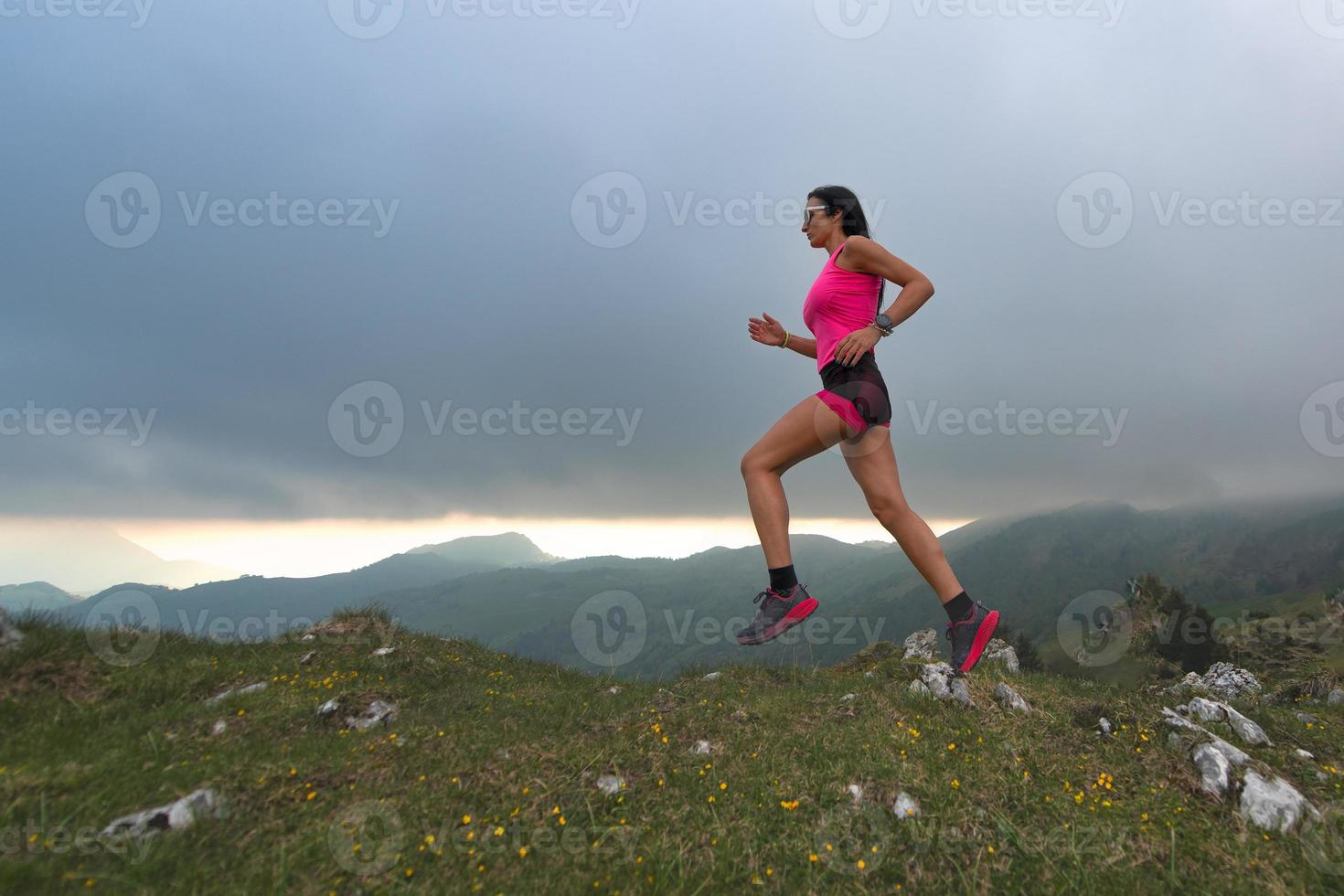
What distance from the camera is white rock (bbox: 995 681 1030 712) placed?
6.55m

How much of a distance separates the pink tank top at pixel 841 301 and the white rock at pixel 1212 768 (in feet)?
15.1

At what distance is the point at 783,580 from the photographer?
6582mm

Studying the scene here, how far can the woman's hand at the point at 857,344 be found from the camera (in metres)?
6.12

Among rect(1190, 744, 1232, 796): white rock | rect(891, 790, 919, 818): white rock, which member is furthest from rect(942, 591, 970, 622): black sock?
rect(891, 790, 919, 818): white rock

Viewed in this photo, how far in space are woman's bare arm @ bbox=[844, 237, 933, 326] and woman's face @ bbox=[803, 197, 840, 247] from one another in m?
0.62

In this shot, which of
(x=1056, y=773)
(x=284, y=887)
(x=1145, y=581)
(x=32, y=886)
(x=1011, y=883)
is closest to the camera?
Answer: (x=32, y=886)

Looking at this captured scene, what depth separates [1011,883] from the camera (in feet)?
12.9

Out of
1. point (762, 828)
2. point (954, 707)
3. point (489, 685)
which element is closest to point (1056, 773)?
point (954, 707)

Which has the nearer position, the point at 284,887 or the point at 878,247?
the point at 284,887

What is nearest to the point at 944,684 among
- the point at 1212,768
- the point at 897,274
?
the point at 1212,768

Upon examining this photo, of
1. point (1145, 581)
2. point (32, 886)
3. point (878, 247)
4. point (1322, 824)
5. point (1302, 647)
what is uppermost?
point (878, 247)

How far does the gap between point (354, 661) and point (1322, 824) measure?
31.6 feet

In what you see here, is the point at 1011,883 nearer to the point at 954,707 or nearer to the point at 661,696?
the point at 954,707

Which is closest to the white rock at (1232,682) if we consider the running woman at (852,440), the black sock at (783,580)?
the running woman at (852,440)
